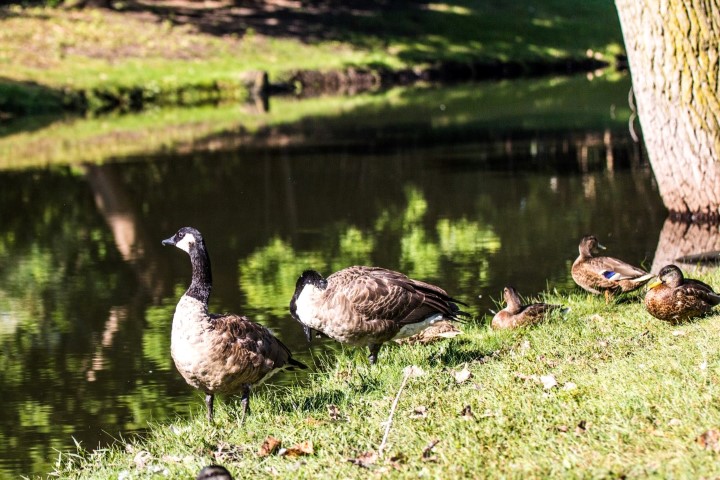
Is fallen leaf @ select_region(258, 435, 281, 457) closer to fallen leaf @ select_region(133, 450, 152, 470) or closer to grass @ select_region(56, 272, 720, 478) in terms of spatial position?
grass @ select_region(56, 272, 720, 478)

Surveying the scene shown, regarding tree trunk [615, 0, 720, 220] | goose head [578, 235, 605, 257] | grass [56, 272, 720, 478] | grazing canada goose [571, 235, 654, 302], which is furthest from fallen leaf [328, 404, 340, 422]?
tree trunk [615, 0, 720, 220]

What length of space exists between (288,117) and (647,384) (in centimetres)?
2850

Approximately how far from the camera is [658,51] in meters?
14.9

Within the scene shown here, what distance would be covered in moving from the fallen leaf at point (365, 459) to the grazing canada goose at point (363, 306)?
2.44m

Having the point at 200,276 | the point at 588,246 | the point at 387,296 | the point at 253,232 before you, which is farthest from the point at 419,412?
A: the point at 253,232

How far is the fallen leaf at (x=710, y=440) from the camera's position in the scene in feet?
20.3

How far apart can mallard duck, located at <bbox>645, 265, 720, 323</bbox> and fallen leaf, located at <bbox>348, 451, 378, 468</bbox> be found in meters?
3.73

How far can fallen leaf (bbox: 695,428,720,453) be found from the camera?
6180mm

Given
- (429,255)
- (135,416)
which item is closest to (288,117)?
(429,255)

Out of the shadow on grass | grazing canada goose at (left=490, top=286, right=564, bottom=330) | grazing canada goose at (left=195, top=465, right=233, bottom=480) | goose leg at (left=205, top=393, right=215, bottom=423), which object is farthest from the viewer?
the shadow on grass

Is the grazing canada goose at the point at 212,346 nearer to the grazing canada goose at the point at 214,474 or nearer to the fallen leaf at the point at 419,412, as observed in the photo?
the fallen leaf at the point at 419,412

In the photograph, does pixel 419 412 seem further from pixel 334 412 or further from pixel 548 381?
pixel 548 381

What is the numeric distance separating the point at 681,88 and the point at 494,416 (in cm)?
884

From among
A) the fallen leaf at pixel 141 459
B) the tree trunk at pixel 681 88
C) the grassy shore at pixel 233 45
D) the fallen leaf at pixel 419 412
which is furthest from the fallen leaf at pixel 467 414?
the grassy shore at pixel 233 45
